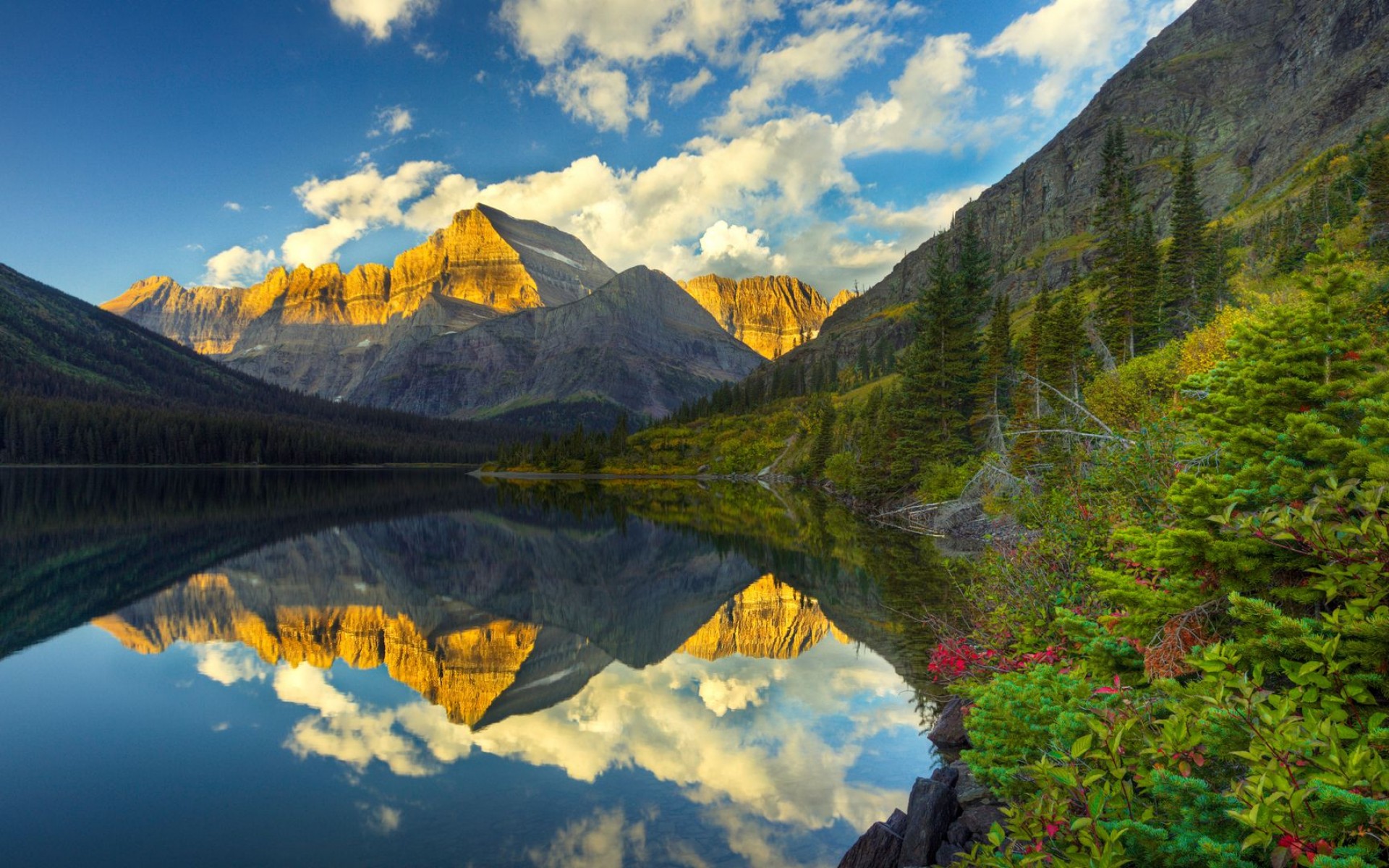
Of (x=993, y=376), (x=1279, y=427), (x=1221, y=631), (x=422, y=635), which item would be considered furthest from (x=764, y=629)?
(x=993, y=376)

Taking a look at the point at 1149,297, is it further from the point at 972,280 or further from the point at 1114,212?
the point at 1114,212

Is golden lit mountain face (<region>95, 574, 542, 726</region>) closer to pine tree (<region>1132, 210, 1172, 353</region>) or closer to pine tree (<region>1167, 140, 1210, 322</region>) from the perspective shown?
pine tree (<region>1132, 210, 1172, 353</region>)

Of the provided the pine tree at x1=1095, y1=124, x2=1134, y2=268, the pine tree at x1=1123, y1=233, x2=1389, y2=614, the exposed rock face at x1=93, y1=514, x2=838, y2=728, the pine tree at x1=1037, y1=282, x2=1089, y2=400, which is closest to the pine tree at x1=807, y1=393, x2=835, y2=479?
the pine tree at x1=1095, y1=124, x2=1134, y2=268

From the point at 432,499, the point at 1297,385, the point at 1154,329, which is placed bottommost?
the point at 432,499

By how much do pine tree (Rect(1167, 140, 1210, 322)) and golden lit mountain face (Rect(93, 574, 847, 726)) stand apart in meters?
60.8

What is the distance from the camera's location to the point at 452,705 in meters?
20.9

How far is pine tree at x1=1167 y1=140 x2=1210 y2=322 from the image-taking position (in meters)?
67.1

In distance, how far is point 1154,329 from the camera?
2491 inches

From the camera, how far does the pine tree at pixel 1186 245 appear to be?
6706 centimetres

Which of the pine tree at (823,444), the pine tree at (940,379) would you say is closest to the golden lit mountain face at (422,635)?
the pine tree at (940,379)

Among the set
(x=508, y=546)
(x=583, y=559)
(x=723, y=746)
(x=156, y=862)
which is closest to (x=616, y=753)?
(x=723, y=746)

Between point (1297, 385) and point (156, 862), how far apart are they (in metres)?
19.2

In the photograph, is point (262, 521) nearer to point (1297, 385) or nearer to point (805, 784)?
point (805, 784)

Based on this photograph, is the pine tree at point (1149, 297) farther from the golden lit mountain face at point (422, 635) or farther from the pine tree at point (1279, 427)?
the pine tree at point (1279, 427)
